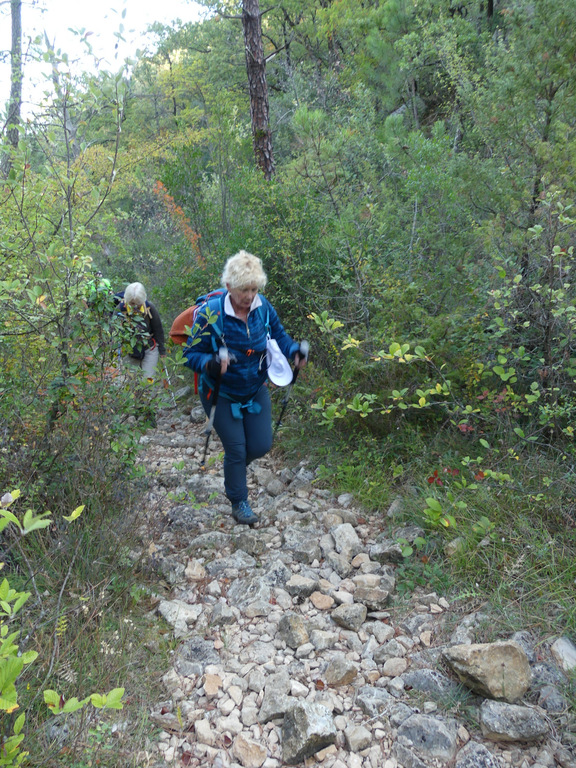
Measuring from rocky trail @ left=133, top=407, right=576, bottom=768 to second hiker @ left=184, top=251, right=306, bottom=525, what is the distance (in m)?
0.49

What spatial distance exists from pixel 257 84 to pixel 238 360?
5.53 m

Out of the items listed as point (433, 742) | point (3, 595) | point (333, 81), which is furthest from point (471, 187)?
point (333, 81)

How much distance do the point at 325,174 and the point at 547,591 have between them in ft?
14.4

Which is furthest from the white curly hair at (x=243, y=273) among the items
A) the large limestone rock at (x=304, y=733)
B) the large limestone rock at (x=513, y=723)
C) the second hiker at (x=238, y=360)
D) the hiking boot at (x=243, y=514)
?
the large limestone rock at (x=513, y=723)

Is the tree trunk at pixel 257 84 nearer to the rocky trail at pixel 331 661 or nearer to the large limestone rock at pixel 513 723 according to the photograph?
the rocky trail at pixel 331 661

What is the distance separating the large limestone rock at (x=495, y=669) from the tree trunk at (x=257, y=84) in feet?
21.3

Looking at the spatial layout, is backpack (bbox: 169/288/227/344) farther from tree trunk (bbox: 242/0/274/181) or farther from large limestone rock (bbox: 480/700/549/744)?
tree trunk (bbox: 242/0/274/181)

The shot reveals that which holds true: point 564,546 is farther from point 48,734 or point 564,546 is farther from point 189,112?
point 189,112

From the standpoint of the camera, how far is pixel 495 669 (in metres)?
2.38

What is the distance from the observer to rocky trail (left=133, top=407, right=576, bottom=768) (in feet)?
7.43

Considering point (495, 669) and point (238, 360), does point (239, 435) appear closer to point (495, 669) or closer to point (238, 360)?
point (238, 360)

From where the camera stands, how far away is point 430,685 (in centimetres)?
252

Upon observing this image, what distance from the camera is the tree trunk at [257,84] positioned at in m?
7.29

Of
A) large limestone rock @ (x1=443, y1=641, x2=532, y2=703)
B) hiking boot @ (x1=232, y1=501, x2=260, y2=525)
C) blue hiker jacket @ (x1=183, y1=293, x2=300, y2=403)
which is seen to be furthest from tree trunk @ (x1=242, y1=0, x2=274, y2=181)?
large limestone rock @ (x1=443, y1=641, x2=532, y2=703)
